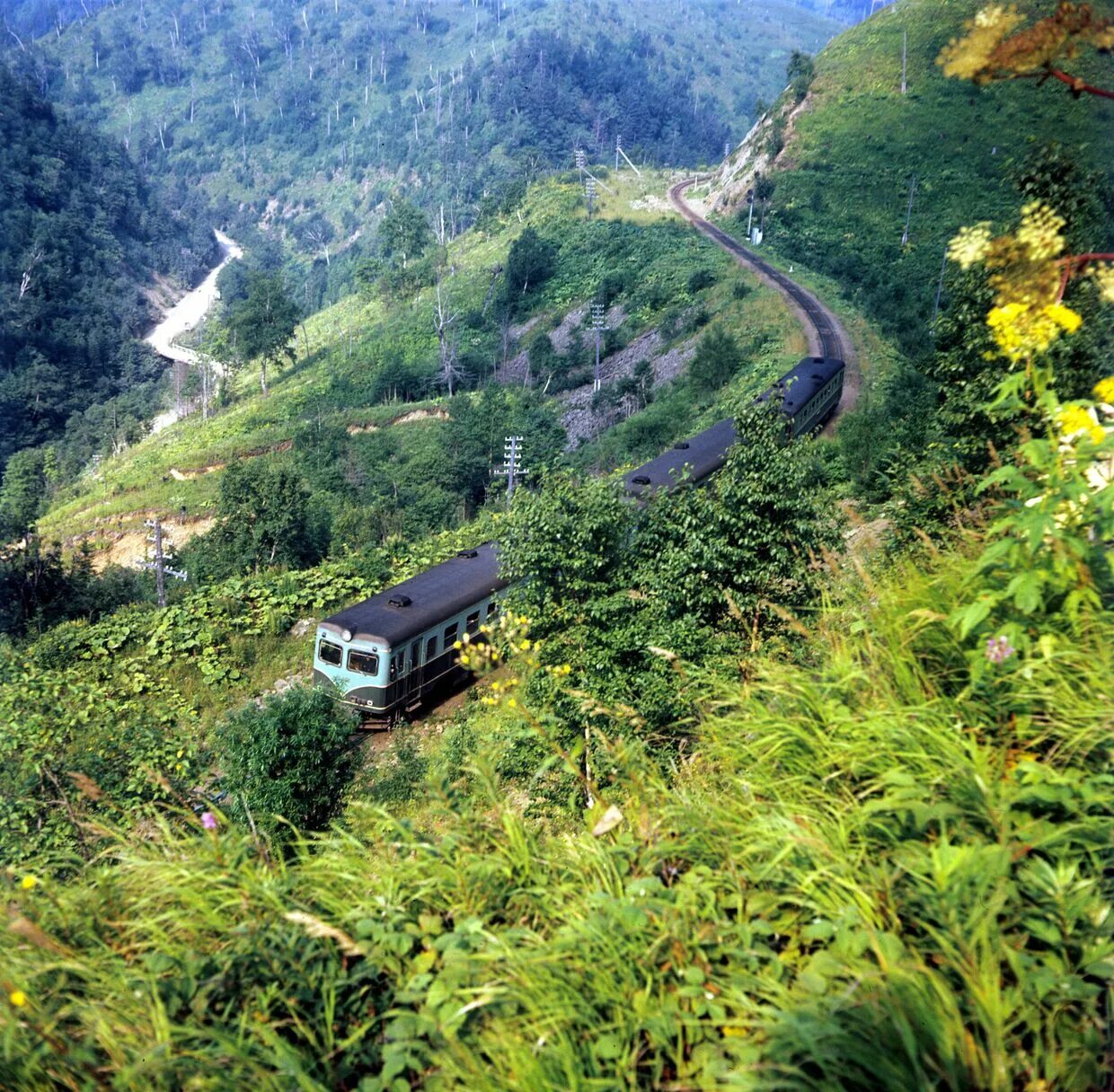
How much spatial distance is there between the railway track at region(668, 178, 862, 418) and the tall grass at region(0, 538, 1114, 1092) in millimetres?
32947

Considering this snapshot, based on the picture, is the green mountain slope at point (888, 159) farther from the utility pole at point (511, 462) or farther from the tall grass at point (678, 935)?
the tall grass at point (678, 935)

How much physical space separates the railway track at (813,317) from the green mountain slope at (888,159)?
9.52 feet

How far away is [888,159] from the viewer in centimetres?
7150

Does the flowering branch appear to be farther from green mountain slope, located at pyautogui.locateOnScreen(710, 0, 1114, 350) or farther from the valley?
green mountain slope, located at pyautogui.locateOnScreen(710, 0, 1114, 350)

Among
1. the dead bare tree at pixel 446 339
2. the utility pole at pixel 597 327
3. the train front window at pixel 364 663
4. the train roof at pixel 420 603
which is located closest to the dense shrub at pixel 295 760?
the train front window at pixel 364 663

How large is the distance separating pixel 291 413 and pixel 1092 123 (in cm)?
6010

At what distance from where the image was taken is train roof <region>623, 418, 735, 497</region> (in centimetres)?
2027

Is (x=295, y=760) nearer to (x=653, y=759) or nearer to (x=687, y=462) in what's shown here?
(x=653, y=759)

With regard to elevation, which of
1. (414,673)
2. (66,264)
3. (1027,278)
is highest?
(1027,278)

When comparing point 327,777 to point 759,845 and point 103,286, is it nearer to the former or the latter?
point 759,845

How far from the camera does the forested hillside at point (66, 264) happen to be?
328 feet

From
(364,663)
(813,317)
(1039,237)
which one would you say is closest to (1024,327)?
(1039,237)

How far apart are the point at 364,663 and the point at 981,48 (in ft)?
47.1

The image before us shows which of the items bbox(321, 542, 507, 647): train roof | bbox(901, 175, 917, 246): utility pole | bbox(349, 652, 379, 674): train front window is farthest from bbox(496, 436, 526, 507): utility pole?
bbox(901, 175, 917, 246): utility pole
